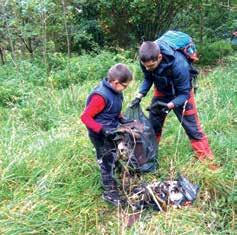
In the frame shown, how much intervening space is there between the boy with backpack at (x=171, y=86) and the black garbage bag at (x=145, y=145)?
4.1 inches

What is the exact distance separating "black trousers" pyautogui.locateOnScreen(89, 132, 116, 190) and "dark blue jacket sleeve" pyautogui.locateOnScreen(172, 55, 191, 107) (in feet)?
2.44

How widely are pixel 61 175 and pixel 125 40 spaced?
21.1 ft

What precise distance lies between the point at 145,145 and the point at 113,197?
1.78 ft

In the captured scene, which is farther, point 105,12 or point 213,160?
point 105,12

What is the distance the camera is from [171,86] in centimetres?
448

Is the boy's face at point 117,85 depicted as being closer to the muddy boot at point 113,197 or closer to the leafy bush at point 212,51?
the muddy boot at point 113,197

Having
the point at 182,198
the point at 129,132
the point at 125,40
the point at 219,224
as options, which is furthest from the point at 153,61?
the point at 125,40

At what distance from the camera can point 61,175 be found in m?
4.25

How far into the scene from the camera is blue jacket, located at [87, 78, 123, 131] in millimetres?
3918

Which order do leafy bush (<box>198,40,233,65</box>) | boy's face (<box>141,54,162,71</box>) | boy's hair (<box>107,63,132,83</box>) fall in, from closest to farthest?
boy's hair (<box>107,63,132,83</box>) < boy's face (<box>141,54,162,71</box>) < leafy bush (<box>198,40,233,65</box>)

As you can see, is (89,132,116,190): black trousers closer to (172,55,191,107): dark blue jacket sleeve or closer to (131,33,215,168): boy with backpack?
(131,33,215,168): boy with backpack

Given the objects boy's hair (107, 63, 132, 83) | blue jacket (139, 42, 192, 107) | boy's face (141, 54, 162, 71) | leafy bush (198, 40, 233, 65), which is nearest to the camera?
boy's hair (107, 63, 132, 83)

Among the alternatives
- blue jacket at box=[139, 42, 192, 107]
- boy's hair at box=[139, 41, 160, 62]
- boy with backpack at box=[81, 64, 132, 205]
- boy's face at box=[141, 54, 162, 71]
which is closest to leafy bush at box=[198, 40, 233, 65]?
blue jacket at box=[139, 42, 192, 107]

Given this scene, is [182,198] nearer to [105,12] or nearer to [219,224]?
[219,224]
